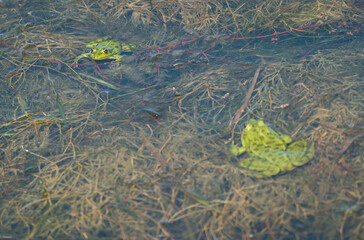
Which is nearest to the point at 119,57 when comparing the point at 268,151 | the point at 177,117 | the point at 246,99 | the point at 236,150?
the point at 177,117

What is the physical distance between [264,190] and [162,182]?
0.75 metres

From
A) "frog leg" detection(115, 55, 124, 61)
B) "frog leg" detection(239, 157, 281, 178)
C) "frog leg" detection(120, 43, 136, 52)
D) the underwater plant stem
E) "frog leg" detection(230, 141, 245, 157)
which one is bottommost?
"frog leg" detection(239, 157, 281, 178)

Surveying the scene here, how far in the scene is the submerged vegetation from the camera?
227 cm

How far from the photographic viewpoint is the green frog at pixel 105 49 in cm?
351

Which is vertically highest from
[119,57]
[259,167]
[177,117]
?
[119,57]

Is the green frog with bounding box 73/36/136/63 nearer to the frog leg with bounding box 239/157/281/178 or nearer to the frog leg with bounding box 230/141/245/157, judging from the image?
the frog leg with bounding box 230/141/245/157

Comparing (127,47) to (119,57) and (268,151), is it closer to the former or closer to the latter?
(119,57)

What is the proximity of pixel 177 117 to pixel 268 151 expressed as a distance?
2.79ft

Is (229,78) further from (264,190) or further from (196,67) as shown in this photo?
(264,190)

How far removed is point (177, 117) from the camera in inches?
115

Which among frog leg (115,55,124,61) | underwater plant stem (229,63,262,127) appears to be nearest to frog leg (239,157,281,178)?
underwater plant stem (229,63,262,127)

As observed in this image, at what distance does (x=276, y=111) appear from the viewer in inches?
113

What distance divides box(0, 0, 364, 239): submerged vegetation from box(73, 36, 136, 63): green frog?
0.26ft

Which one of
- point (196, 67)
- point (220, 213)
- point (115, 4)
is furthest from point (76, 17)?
point (220, 213)
